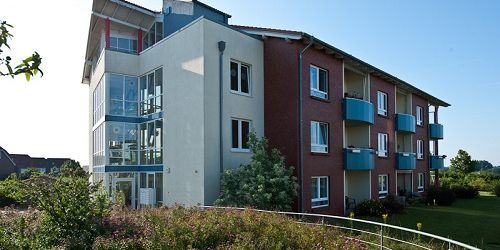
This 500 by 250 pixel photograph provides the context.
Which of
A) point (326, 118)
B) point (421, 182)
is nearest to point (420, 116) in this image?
point (421, 182)

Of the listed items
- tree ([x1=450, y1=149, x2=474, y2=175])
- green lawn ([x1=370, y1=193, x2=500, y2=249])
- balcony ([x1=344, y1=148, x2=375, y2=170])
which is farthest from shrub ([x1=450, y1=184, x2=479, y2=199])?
tree ([x1=450, y1=149, x2=474, y2=175])

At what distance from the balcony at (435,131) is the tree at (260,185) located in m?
24.1

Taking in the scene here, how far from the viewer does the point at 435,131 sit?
37.2m

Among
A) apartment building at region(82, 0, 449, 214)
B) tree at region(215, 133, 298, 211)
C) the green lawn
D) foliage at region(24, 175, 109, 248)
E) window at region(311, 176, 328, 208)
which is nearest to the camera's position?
foliage at region(24, 175, 109, 248)

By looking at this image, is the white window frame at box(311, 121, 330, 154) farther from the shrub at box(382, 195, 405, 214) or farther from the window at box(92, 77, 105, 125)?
the window at box(92, 77, 105, 125)

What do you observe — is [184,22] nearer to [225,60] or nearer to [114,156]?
[225,60]

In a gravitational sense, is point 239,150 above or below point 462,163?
above

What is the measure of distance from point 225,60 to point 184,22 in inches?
209

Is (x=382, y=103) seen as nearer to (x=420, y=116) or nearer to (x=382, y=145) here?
(x=382, y=145)

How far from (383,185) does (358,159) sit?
649 cm

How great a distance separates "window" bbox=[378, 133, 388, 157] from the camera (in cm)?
2704

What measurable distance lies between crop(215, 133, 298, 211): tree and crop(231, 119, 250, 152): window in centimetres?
154

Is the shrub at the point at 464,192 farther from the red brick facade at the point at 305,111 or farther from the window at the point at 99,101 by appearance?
the window at the point at 99,101

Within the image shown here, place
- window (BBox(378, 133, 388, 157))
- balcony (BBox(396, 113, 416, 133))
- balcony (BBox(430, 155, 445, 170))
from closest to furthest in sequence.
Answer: window (BBox(378, 133, 388, 157))
balcony (BBox(396, 113, 416, 133))
balcony (BBox(430, 155, 445, 170))
